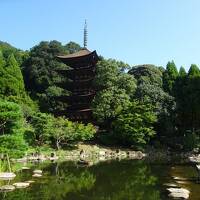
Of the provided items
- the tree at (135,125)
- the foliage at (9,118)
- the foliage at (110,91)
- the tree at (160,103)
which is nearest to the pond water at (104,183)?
the foliage at (9,118)

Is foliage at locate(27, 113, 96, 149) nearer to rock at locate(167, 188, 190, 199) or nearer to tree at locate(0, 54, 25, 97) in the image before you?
tree at locate(0, 54, 25, 97)

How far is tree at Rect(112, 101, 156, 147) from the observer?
A: 5200 cm

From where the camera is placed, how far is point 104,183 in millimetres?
25156

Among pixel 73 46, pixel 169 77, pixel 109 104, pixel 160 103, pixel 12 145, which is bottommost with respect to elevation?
pixel 12 145

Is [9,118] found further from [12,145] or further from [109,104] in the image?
[109,104]

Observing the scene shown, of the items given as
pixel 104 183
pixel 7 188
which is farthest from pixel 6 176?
pixel 104 183

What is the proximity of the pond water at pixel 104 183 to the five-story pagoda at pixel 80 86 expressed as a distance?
24.7 m

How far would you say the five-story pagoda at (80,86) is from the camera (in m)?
58.3

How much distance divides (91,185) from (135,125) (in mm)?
28895

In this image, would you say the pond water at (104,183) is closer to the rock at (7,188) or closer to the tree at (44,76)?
the rock at (7,188)

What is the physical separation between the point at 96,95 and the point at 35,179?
33.3 m

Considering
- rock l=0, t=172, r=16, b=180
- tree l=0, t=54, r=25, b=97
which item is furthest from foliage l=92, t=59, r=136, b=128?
rock l=0, t=172, r=16, b=180

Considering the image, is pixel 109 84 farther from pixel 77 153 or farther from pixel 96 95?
pixel 77 153

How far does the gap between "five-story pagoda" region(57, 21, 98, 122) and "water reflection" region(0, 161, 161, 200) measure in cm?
2513
